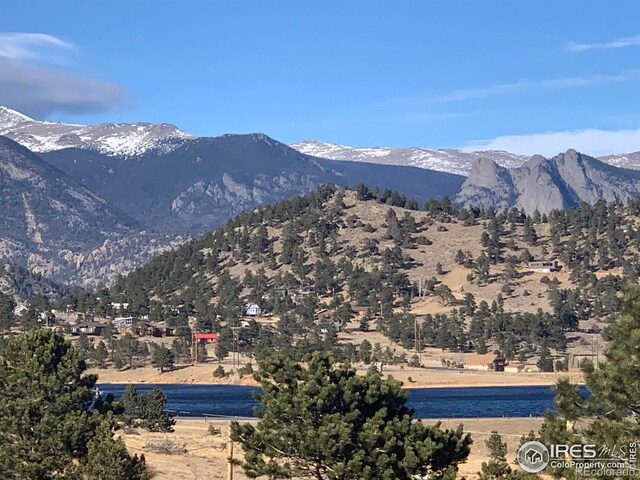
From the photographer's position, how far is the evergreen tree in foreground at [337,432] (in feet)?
118

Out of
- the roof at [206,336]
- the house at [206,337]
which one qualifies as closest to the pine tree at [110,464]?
the roof at [206,336]

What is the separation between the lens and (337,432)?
36.2 meters

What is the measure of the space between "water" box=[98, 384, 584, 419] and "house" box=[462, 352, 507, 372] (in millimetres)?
17342

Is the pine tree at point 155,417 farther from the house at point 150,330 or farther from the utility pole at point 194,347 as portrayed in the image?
the house at point 150,330

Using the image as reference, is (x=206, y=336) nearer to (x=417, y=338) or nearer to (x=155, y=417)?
(x=417, y=338)

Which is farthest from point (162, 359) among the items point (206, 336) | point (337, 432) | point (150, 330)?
point (337, 432)

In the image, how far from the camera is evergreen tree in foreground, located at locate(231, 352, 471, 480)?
1420 inches

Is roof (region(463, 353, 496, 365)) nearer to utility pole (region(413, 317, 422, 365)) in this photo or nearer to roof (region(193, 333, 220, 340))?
utility pole (region(413, 317, 422, 365))

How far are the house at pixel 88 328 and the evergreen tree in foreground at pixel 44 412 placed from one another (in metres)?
143

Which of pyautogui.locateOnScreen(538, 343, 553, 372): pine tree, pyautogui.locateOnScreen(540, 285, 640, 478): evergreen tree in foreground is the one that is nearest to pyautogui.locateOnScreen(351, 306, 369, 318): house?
pyautogui.locateOnScreen(538, 343, 553, 372): pine tree

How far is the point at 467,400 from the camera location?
119 metres

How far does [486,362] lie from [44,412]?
122180mm

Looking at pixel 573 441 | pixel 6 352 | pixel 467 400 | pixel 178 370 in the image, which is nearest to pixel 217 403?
pixel 467 400

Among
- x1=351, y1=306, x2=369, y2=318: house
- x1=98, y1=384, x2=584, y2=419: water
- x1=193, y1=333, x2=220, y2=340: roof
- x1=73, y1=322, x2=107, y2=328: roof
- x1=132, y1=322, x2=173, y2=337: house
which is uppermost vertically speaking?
x1=351, y1=306, x2=369, y2=318: house
